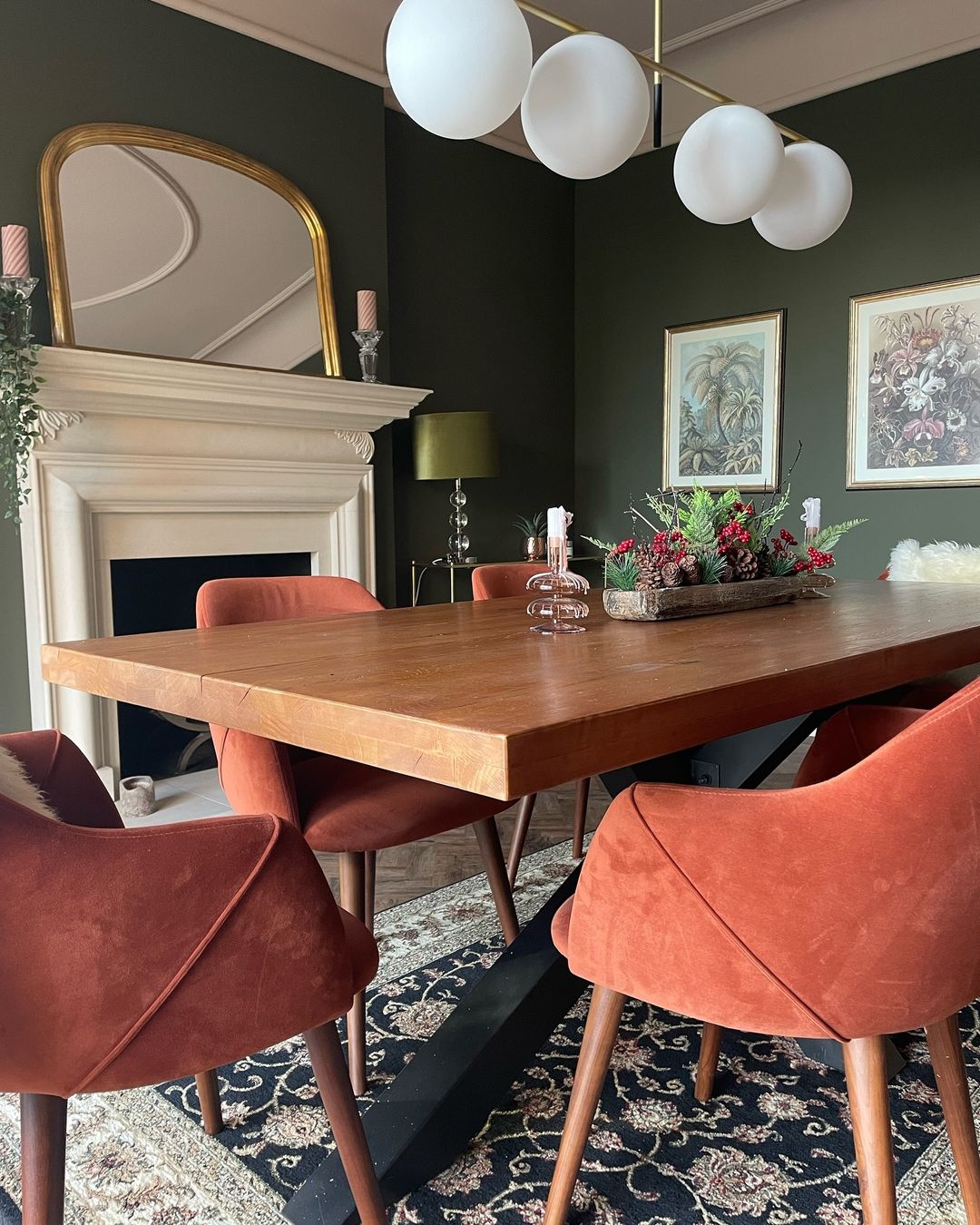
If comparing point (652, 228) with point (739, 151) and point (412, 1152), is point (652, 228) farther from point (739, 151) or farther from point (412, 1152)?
point (412, 1152)

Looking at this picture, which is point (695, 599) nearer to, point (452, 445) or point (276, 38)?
point (452, 445)

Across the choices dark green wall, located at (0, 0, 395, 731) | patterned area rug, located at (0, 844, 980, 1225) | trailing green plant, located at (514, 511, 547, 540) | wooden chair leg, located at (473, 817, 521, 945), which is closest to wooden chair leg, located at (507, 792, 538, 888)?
wooden chair leg, located at (473, 817, 521, 945)

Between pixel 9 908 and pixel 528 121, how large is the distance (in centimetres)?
149

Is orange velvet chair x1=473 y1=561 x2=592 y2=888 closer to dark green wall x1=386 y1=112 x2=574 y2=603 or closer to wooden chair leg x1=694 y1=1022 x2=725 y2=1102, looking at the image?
wooden chair leg x1=694 y1=1022 x2=725 y2=1102

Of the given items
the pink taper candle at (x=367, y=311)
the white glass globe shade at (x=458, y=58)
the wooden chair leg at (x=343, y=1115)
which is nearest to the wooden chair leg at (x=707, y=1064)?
the wooden chair leg at (x=343, y=1115)

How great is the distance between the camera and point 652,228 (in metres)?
4.79

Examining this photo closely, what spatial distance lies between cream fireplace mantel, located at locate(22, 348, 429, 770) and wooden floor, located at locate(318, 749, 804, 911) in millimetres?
1117

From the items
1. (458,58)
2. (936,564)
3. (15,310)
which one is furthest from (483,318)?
(458,58)

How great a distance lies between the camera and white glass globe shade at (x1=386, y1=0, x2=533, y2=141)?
1.40 m

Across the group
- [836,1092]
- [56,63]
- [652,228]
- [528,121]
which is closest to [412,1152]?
[836,1092]

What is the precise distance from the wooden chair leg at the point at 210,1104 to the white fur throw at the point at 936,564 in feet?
7.34

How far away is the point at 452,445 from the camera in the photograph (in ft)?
13.4

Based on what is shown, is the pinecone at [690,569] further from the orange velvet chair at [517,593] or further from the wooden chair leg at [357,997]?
the wooden chair leg at [357,997]

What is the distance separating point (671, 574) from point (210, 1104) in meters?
1.19
